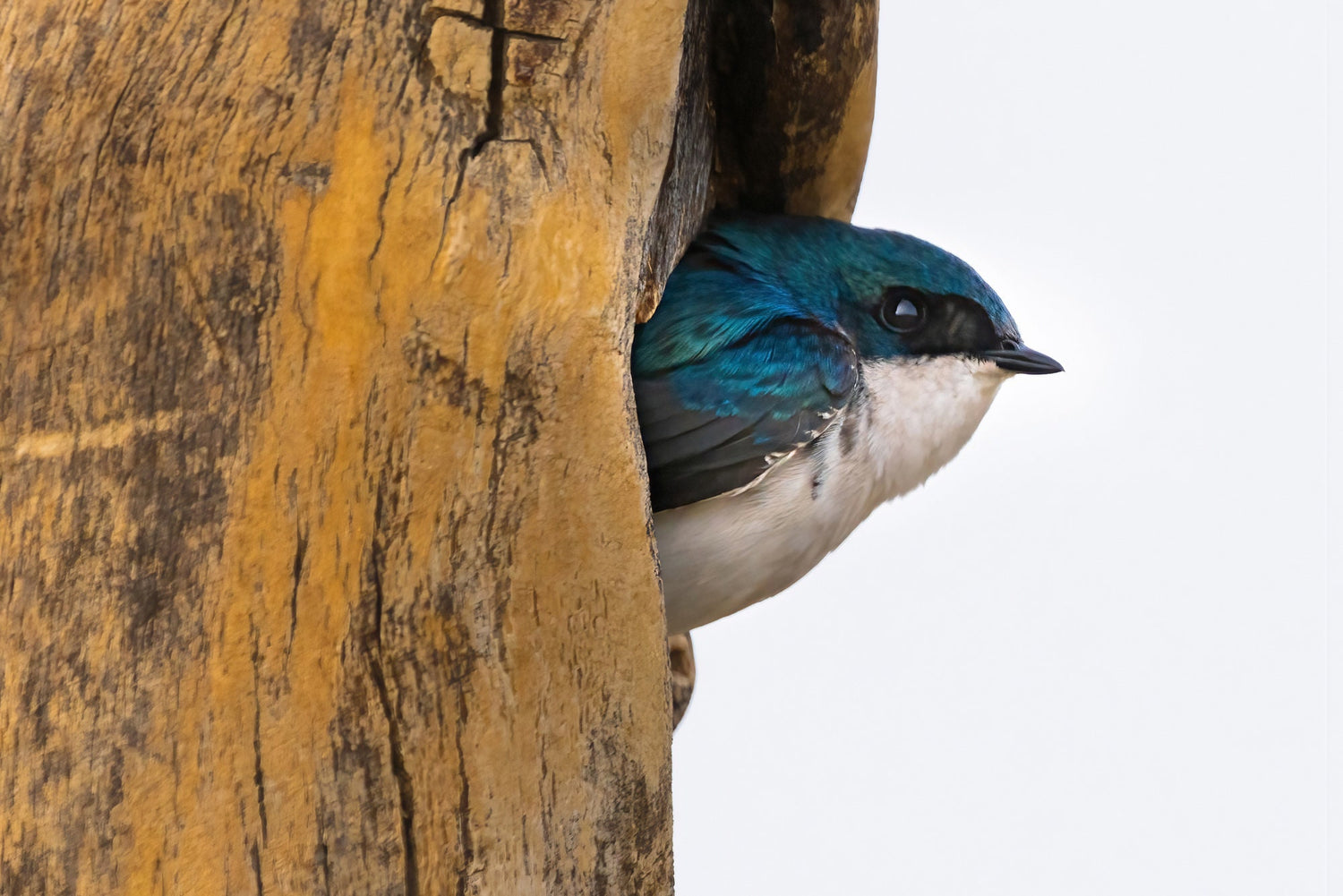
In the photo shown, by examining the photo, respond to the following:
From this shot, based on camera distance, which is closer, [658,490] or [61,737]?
[61,737]

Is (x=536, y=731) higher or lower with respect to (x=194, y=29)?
lower

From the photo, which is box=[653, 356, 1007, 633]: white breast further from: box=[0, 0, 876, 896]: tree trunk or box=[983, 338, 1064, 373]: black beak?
box=[0, 0, 876, 896]: tree trunk

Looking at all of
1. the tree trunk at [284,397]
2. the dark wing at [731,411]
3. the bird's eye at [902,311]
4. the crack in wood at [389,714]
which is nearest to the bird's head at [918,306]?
the bird's eye at [902,311]

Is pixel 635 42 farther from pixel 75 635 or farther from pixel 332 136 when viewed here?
pixel 75 635

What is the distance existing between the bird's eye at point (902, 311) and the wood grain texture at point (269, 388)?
60 cm

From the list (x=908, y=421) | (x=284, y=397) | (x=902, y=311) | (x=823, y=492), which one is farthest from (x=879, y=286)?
(x=284, y=397)

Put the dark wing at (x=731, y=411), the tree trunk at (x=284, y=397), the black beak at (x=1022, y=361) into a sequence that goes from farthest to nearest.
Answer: the black beak at (x=1022, y=361) → the dark wing at (x=731, y=411) → the tree trunk at (x=284, y=397)

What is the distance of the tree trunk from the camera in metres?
1.32

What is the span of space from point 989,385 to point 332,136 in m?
0.99

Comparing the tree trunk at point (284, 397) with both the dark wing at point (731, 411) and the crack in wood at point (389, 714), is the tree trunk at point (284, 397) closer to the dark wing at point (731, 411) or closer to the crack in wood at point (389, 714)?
the crack in wood at point (389, 714)

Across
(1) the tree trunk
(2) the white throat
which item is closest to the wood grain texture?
(1) the tree trunk

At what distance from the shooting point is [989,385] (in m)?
1.97

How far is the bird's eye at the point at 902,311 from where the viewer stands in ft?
6.27

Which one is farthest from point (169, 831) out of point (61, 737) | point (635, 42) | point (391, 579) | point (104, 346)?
point (635, 42)
